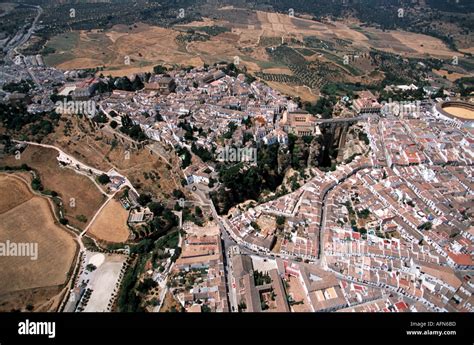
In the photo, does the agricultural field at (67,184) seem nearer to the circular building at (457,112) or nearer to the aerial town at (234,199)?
the aerial town at (234,199)

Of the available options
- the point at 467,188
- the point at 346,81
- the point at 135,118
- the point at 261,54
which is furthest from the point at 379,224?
the point at 261,54

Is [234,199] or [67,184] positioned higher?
[234,199]

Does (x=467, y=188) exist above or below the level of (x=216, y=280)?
above

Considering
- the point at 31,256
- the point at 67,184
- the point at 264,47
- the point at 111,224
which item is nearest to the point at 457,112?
the point at 111,224

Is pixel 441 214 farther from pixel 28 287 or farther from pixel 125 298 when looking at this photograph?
pixel 28 287

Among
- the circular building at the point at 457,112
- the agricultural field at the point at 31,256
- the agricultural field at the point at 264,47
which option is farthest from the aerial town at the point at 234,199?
the agricultural field at the point at 264,47

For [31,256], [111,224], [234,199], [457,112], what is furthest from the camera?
[457,112]

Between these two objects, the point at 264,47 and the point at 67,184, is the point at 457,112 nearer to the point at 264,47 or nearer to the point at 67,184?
the point at 264,47

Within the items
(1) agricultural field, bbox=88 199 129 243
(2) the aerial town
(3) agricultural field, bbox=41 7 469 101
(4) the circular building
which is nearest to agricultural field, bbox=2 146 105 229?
(2) the aerial town
